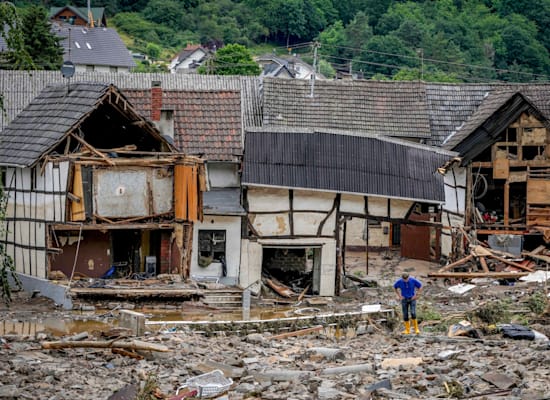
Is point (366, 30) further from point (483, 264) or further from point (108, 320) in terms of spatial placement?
point (108, 320)

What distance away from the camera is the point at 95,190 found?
3328 cm

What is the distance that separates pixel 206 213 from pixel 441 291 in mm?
7621

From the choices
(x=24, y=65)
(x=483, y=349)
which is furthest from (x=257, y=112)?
(x=24, y=65)

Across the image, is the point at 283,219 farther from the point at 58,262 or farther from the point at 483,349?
the point at 483,349

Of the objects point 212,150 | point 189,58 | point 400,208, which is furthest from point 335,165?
point 189,58

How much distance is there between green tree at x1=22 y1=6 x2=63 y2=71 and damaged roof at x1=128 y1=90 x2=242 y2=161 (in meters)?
31.6

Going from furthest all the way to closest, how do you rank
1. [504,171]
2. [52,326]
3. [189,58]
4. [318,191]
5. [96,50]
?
1. [189,58]
2. [96,50]
3. [504,171]
4. [318,191]
5. [52,326]

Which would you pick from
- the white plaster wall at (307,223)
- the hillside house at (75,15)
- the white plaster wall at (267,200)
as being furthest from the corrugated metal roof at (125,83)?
the hillside house at (75,15)

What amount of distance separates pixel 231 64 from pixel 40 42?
2778cm

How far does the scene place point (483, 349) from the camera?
24.5 metres

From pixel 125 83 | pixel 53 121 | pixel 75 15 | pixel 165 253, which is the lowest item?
pixel 165 253

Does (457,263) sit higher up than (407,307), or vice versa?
(407,307)

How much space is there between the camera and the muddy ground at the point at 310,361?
20.8 meters

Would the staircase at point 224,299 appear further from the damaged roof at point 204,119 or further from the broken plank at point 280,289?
the damaged roof at point 204,119
